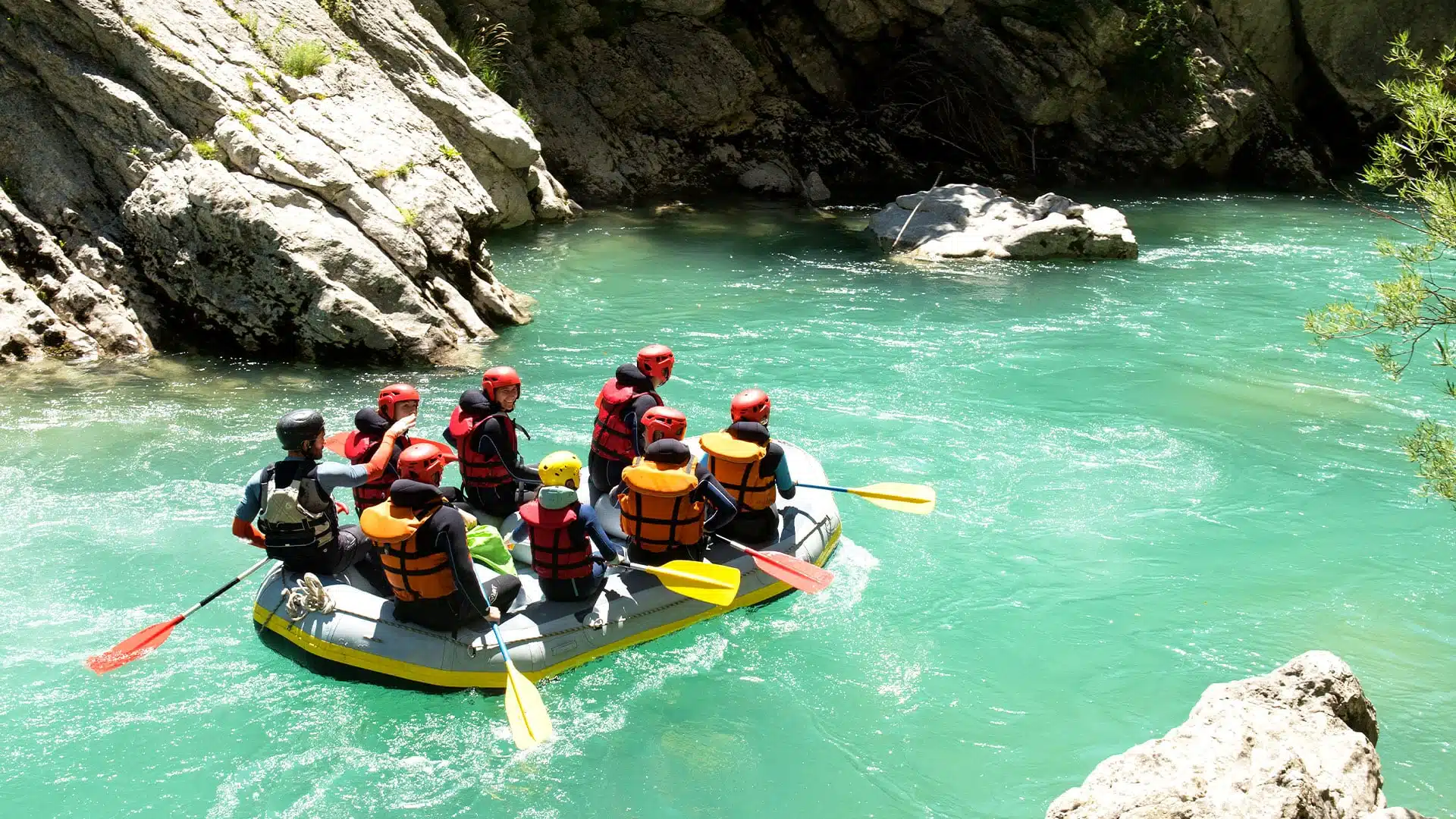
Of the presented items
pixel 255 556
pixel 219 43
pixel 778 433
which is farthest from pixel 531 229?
pixel 255 556

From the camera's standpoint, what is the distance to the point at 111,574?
5.98 metres

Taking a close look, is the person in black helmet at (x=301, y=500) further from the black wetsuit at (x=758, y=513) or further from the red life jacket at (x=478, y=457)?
the black wetsuit at (x=758, y=513)

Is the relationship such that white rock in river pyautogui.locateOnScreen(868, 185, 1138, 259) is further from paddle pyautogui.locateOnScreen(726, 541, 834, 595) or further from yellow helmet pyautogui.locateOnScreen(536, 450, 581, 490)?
yellow helmet pyautogui.locateOnScreen(536, 450, 581, 490)

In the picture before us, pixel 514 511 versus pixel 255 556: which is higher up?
pixel 514 511

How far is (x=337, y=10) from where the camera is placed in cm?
1149

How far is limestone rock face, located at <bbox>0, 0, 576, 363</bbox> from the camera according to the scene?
9109 mm

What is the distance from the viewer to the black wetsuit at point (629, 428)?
6355 mm

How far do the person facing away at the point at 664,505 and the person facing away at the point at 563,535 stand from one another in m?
0.25

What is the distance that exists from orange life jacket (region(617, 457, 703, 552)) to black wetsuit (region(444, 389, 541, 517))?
694 millimetres

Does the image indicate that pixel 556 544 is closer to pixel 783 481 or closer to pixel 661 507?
pixel 661 507

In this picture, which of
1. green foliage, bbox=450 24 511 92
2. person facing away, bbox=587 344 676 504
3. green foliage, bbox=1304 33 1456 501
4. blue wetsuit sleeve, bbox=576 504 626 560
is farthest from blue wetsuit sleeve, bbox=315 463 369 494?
green foliage, bbox=450 24 511 92

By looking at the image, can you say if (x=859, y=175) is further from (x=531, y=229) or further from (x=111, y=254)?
(x=111, y=254)

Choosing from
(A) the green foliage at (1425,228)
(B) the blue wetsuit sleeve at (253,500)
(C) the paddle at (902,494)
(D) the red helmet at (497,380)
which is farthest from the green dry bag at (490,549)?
(A) the green foliage at (1425,228)

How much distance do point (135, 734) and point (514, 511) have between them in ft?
6.85
